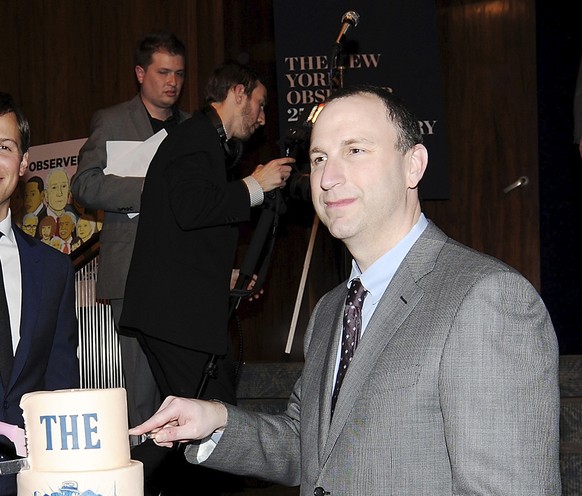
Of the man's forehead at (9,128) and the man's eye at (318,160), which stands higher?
the man's forehead at (9,128)

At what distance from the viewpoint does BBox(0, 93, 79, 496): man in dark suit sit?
2.47 meters

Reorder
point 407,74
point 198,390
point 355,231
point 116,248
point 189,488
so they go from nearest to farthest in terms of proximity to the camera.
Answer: point 355,231 < point 198,390 < point 189,488 < point 116,248 < point 407,74

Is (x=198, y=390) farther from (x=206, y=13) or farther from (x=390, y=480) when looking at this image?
(x=206, y=13)

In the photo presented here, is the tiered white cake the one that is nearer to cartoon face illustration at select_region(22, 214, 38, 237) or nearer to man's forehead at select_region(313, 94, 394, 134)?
man's forehead at select_region(313, 94, 394, 134)

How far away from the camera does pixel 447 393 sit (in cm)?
163

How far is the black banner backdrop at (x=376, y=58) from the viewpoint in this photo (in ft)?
18.3

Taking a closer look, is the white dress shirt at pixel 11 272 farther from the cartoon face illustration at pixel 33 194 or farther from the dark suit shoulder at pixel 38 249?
the cartoon face illustration at pixel 33 194

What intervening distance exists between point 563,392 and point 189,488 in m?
1.65

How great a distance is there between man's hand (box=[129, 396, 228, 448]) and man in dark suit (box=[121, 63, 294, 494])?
62.0 inches

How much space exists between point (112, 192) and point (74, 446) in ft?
10.1

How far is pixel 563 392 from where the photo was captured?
156 inches

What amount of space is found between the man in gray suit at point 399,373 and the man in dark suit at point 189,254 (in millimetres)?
1415

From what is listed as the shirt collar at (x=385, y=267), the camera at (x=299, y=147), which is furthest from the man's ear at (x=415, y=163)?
the camera at (x=299, y=147)

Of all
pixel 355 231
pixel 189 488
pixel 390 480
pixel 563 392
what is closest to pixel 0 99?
pixel 355 231
